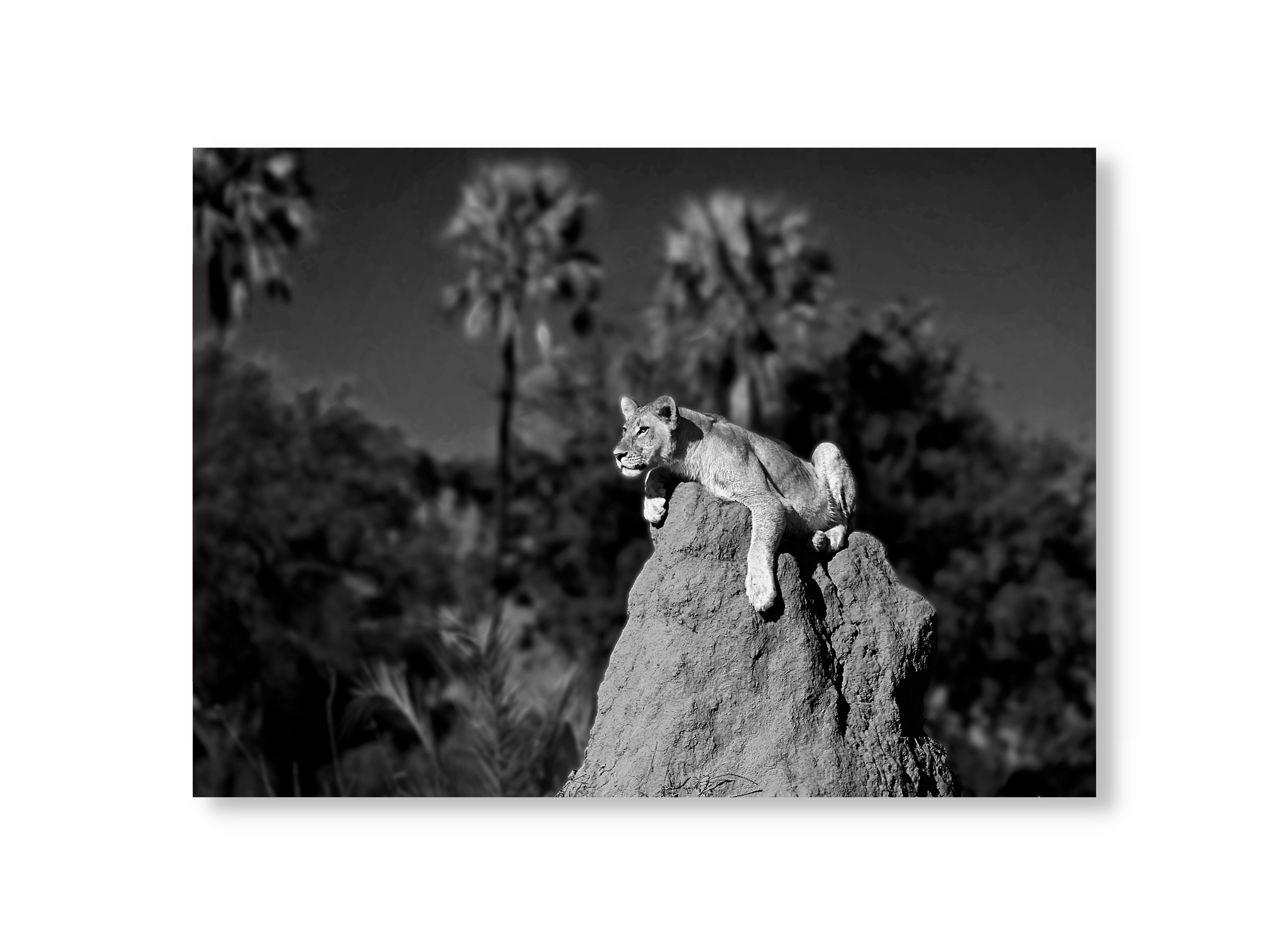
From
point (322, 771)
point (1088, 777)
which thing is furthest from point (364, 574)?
point (1088, 777)

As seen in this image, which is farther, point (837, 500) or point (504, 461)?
point (504, 461)

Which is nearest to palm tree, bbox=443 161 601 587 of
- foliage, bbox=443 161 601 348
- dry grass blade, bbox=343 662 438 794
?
foliage, bbox=443 161 601 348

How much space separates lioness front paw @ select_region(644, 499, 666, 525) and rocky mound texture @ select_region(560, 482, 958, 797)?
5 centimetres

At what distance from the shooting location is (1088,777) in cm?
1392

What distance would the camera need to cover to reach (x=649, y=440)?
684 centimetres

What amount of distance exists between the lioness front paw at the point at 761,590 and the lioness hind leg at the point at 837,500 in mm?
508

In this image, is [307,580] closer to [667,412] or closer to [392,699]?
[392,699]

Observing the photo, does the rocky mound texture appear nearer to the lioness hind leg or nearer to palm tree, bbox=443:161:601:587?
the lioness hind leg

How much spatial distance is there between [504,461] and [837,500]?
7.92 m

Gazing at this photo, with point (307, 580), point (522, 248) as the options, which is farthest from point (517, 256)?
point (307, 580)

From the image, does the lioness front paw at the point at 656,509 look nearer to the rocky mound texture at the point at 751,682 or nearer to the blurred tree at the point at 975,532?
the rocky mound texture at the point at 751,682

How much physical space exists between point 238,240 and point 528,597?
4.99 meters

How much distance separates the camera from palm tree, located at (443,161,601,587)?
46.2ft

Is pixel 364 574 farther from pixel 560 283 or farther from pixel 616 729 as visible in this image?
pixel 616 729
